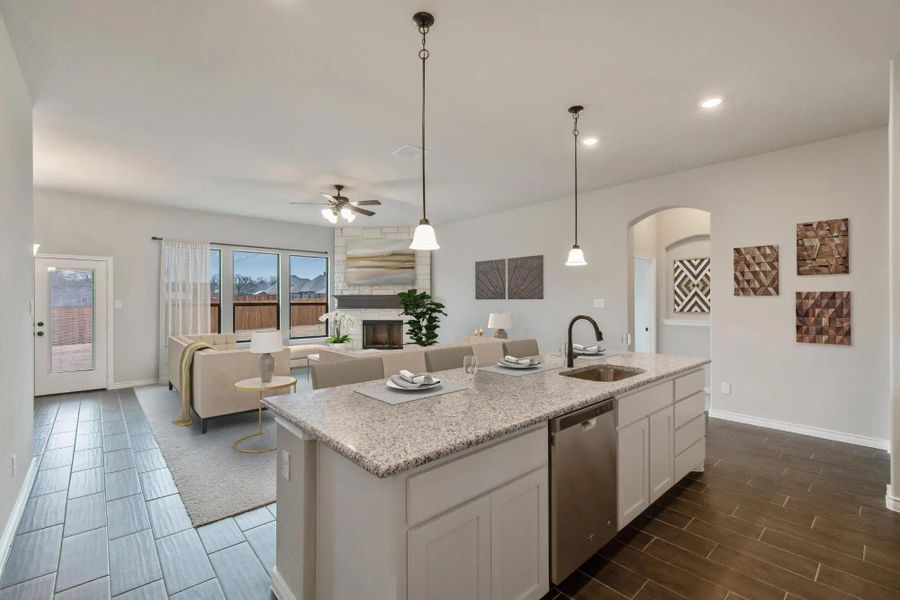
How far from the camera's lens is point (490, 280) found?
22.7 feet

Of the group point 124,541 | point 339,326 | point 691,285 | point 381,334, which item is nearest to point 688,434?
point 124,541

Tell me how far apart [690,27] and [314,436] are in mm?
2777

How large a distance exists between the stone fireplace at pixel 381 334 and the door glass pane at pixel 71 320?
4.09 m

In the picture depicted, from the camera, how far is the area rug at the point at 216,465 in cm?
264

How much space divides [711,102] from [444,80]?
79.0 inches

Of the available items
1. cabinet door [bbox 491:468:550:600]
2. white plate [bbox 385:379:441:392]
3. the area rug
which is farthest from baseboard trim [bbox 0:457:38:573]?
cabinet door [bbox 491:468:550:600]

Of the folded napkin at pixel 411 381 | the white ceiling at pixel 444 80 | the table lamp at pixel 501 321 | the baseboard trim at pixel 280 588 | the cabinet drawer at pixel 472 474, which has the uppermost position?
the white ceiling at pixel 444 80

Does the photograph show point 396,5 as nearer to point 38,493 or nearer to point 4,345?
point 4,345

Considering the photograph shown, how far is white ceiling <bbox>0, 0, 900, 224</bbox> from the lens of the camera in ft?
6.91

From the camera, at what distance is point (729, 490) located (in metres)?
2.80

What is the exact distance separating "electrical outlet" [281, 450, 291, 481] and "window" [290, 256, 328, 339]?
6.54 meters

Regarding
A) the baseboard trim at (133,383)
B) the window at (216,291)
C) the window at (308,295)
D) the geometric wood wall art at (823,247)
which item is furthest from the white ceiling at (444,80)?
the window at (308,295)

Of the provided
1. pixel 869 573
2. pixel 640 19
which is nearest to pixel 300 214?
pixel 640 19

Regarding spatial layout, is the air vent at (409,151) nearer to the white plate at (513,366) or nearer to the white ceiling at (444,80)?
the white ceiling at (444,80)
